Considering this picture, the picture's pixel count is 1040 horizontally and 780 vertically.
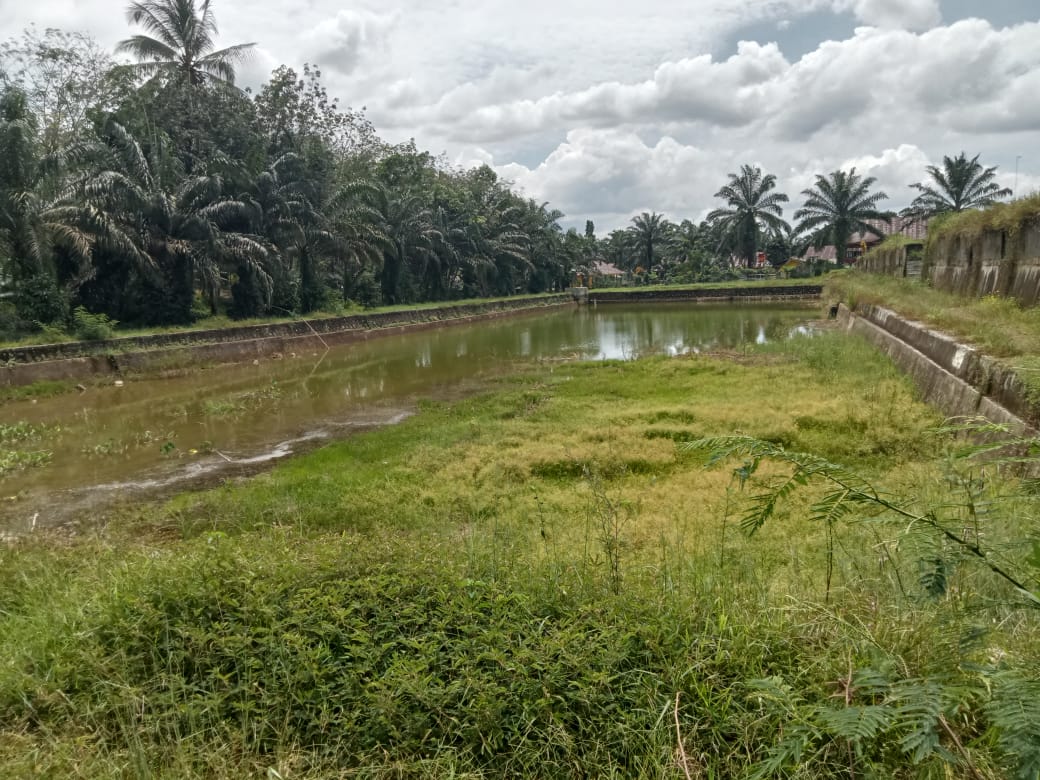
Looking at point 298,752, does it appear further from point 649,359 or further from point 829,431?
point 649,359

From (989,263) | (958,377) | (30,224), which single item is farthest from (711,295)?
(30,224)

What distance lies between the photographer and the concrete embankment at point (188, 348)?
46.2ft

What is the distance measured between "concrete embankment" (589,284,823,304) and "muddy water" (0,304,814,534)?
47.3 feet

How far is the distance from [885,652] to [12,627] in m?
3.92

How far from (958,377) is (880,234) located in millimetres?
38472

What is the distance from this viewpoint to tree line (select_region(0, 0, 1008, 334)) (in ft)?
53.4

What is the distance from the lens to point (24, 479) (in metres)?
8.03

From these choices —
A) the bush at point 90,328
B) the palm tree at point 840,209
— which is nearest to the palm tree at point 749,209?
the palm tree at point 840,209

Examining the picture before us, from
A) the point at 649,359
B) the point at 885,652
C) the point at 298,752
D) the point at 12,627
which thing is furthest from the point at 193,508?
the point at 649,359

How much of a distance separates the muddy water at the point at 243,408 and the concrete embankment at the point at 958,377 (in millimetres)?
7295

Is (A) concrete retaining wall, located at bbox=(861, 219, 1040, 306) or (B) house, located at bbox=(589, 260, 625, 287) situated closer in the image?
(A) concrete retaining wall, located at bbox=(861, 219, 1040, 306)

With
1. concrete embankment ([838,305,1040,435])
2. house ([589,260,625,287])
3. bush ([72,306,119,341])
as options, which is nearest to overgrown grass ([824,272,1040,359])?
concrete embankment ([838,305,1040,435])

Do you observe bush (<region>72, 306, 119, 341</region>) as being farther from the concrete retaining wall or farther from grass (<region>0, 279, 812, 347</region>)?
the concrete retaining wall

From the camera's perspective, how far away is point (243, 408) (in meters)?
12.1
